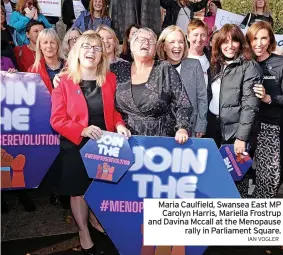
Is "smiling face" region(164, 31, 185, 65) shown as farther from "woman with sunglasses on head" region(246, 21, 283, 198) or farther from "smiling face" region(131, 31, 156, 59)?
"woman with sunglasses on head" region(246, 21, 283, 198)

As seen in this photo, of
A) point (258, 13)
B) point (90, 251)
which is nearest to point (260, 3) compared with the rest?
point (258, 13)

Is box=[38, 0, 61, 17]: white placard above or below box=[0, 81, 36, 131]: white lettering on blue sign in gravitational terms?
above

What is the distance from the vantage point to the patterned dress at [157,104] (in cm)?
334

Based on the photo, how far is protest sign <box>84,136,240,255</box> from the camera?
327cm

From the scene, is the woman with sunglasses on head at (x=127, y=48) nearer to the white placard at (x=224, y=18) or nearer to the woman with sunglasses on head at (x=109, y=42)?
the woman with sunglasses on head at (x=109, y=42)

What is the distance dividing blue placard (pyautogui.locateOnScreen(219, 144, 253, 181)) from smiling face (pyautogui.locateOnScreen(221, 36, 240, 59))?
29.7 inches

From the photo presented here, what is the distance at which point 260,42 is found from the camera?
3.84m

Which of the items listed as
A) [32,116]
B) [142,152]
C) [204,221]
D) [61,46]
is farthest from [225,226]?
[61,46]

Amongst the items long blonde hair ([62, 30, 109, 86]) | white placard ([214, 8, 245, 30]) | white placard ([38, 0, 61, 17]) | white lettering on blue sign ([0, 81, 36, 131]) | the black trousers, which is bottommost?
the black trousers

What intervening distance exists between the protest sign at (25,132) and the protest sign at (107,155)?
2.61 ft

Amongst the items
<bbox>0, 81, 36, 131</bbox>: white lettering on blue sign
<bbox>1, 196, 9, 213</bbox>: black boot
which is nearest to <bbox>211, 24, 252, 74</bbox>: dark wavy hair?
<bbox>0, 81, 36, 131</bbox>: white lettering on blue sign

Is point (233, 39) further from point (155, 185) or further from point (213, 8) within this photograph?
point (213, 8)

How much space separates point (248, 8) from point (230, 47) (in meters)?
6.42

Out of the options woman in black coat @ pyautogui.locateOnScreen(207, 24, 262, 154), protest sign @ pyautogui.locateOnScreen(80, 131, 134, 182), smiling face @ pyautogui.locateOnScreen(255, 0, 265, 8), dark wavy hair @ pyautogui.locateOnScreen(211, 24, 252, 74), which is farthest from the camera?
smiling face @ pyautogui.locateOnScreen(255, 0, 265, 8)
